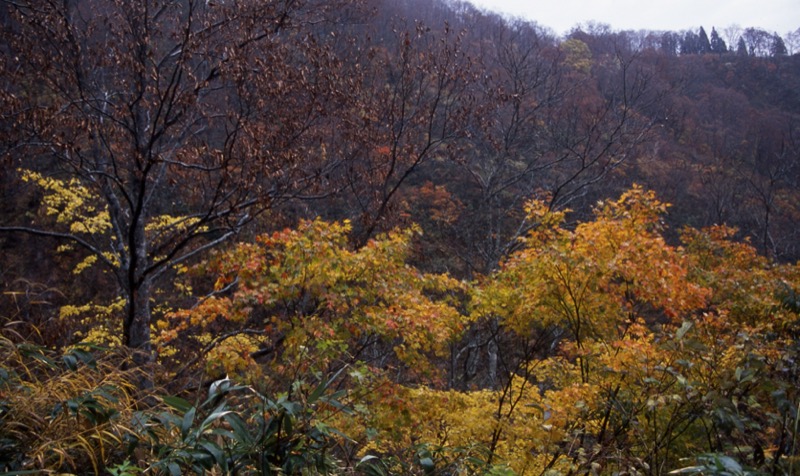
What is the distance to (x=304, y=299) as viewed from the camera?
5793 millimetres

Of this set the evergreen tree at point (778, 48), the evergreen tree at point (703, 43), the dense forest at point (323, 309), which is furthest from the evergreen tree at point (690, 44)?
the dense forest at point (323, 309)

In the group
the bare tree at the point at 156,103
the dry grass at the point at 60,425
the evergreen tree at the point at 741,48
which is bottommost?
the dry grass at the point at 60,425

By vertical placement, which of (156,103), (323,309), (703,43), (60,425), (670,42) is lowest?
(323,309)

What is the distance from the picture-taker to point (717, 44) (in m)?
63.7

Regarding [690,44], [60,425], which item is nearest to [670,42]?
[690,44]

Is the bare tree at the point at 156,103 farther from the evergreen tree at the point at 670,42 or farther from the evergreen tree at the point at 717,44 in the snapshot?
the evergreen tree at the point at 717,44

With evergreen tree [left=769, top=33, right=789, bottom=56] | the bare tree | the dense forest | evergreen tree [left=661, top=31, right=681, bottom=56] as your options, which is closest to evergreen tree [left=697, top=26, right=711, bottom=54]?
evergreen tree [left=661, top=31, right=681, bottom=56]

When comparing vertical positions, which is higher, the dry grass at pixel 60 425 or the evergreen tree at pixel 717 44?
the evergreen tree at pixel 717 44

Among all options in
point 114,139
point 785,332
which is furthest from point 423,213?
point 785,332

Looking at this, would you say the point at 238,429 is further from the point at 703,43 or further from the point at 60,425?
the point at 703,43

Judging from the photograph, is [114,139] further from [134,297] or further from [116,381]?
[116,381]

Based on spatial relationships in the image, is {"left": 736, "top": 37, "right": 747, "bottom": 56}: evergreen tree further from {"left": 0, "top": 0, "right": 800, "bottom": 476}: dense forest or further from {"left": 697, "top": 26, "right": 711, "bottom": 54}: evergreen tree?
{"left": 0, "top": 0, "right": 800, "bottom": 476}: dense forest

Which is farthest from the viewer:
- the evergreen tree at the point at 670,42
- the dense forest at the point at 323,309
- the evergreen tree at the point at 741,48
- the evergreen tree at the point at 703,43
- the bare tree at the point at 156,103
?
the evergreen tree at the point at 703,43

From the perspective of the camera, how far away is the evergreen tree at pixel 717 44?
60.5 metres
